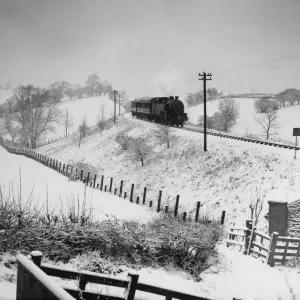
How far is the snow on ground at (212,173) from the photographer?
17.6 meters

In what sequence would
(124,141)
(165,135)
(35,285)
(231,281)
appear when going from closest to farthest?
1. (35,285)
2. (231,281)
3. (165,135)
4. (124,141)

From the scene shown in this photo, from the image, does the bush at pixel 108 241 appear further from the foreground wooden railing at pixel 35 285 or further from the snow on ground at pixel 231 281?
the foreground wooden railing at pixel 35 285

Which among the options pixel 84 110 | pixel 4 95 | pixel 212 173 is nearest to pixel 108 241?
pixel 212 173

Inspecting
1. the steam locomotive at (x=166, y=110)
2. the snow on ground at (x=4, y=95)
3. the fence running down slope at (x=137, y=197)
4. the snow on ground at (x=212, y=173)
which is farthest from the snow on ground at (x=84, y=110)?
the snow on ground at (x=212, y=173)

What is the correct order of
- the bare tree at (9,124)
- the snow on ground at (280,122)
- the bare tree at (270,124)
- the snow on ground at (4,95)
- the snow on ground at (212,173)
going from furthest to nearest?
the snow on ground at (4,95) → the bare tree at (9,124) → the snow on ground at (280,122) → the bare tree at (270,124) → the snow on ground at (212,173)

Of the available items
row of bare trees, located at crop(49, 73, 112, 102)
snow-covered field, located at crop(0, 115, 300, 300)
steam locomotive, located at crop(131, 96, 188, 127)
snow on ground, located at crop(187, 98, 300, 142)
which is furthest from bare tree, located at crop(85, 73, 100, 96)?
snow-covered field, located at crop(0, 115, 300, 300)

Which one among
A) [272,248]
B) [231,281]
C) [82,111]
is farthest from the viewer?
[82,111]

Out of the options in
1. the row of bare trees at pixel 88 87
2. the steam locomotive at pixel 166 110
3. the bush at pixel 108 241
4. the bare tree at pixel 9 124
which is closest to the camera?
the bush at pixel 108 241

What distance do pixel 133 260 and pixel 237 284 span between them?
3.03 m

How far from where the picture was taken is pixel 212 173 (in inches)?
904

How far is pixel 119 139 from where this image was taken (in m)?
39.1

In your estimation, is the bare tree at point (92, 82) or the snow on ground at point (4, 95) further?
the bare tree at point (92, 82)

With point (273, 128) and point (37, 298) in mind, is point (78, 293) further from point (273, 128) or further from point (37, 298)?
point (273, 128)

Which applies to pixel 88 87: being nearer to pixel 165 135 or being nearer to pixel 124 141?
pixel 124 141
